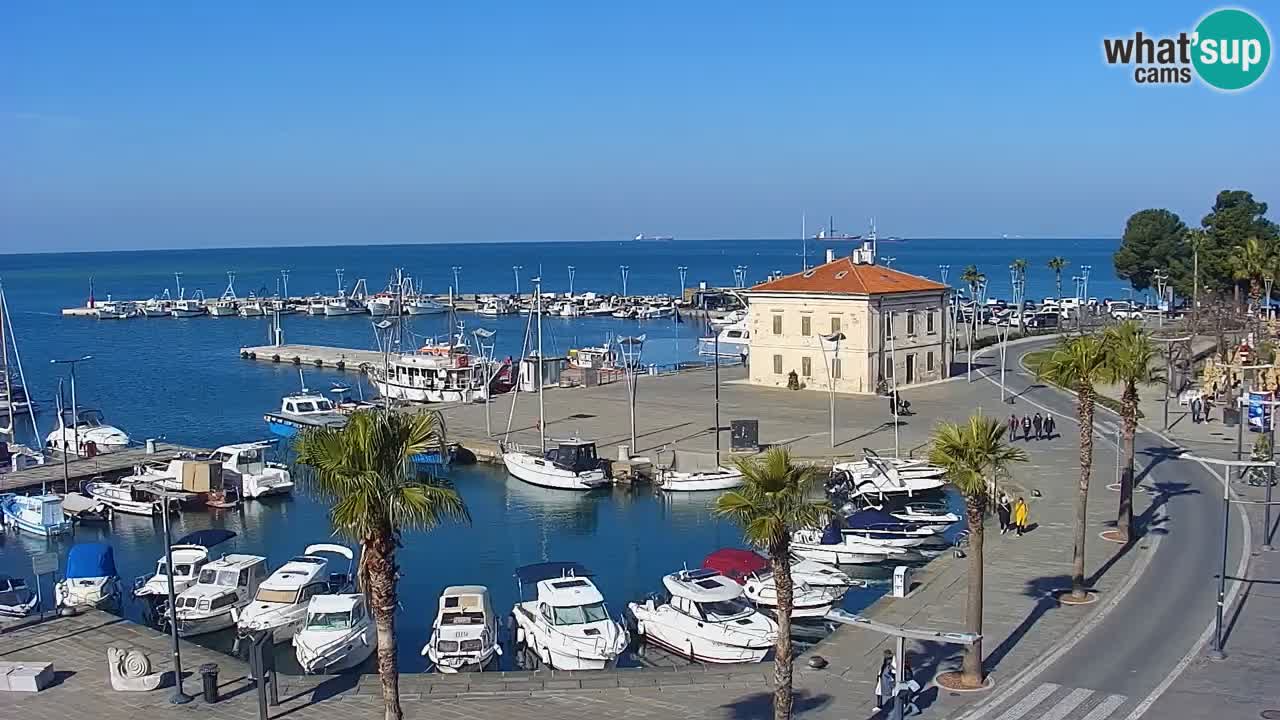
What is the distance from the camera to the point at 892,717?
20.8 metres

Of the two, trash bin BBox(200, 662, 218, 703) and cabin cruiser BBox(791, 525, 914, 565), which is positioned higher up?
trash bin BBox(200, 662, 218, 703)

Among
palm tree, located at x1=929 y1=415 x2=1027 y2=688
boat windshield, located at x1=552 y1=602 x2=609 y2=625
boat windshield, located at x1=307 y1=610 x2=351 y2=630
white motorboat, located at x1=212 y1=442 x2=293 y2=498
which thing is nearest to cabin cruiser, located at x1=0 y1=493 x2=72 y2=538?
white motorboat, located at x1=212 y1=442 x2=293 y2=498

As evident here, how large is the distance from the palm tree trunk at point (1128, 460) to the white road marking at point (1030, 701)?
38.3ft

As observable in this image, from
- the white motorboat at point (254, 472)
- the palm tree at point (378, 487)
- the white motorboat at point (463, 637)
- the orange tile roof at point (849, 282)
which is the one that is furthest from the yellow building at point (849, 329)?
the palm tree at point (378, 487)

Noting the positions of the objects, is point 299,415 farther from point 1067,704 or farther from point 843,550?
point 1067,704

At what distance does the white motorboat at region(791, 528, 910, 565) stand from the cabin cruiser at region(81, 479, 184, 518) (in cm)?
2635

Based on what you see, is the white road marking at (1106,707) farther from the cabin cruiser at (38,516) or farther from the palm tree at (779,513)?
the cabin cruiser at (38,516)

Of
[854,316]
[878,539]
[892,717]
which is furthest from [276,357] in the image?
[892,717]

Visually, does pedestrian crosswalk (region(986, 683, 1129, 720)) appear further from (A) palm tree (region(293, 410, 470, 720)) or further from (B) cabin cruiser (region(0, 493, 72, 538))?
(B) cabin cruiser (region(0, 493, 72, 538))

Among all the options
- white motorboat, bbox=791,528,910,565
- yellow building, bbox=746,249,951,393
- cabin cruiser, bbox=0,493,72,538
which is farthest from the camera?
yellow building, bbox=746,249,951,393

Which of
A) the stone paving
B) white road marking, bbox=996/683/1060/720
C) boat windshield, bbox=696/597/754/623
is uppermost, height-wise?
white road marking, bbox=996/683/1060/720

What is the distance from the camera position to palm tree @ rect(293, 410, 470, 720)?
1822cm

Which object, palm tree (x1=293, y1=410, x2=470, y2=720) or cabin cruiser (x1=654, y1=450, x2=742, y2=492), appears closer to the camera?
palm tree (x1=293, y1=410, x2=470, y2=720)

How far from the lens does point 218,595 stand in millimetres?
33250
